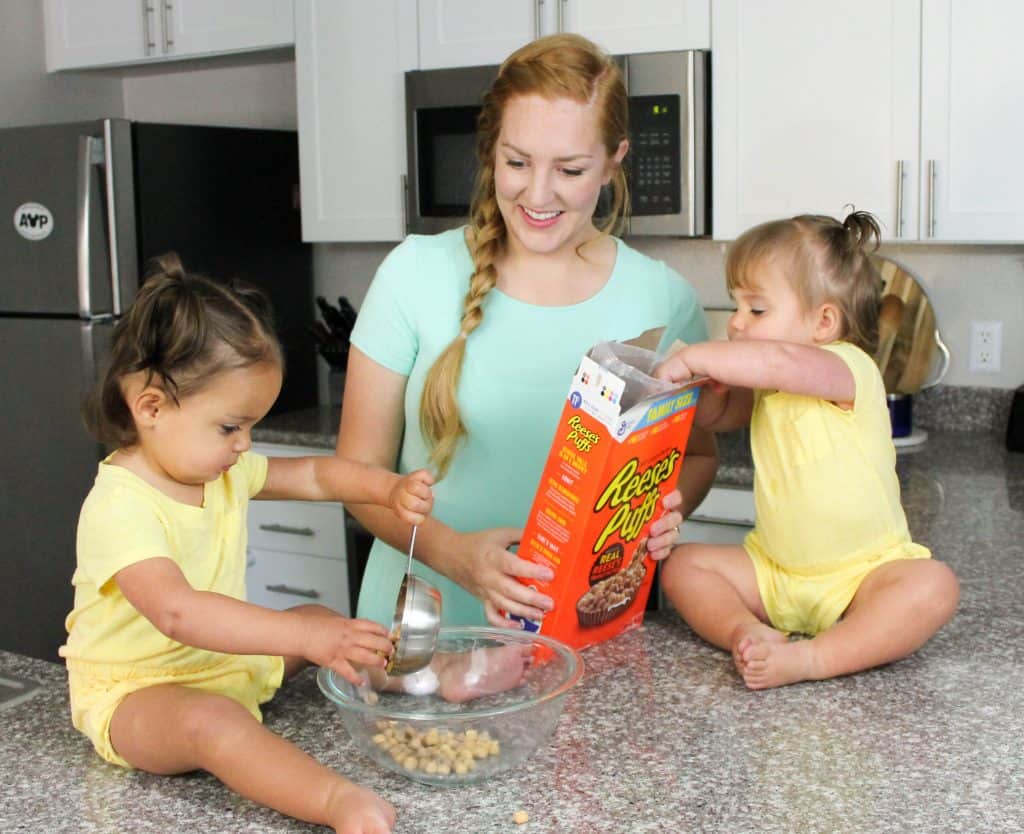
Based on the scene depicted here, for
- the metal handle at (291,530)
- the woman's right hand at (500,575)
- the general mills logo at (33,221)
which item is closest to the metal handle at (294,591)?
the metal handle at (291,530)

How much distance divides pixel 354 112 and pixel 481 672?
87.4 inches

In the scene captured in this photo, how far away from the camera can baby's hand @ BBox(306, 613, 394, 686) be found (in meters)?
1.05

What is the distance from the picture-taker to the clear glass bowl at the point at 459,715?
1.04 meters

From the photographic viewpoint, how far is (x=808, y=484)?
1.33m

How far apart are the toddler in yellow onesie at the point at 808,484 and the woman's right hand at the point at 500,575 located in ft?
0.65

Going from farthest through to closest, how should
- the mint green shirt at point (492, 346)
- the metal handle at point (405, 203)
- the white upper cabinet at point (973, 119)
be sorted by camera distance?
the metal handle at point (405, 203), the white upper cabinet at point (973, 119), the mint green shirt at point (492, 346)

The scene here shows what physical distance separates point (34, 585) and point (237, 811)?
8.08 feet

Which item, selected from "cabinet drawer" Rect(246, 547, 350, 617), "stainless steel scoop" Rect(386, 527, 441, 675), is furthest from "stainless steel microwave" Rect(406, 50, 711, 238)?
"stainless steel scoop" Rect(386, 527, 441, 675)

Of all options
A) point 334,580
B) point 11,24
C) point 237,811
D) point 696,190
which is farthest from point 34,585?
point 237,811

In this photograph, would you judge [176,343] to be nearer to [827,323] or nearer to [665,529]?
[665,529]

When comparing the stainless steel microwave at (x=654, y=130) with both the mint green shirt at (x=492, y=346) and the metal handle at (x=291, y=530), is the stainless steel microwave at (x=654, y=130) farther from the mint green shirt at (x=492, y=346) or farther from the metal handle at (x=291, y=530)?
the mint green shirt at (x=492, y=346)

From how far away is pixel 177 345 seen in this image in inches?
44.9

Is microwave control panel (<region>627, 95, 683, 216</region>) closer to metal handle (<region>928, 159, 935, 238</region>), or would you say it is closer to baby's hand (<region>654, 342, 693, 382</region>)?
metal handle (<region>928, 159, 935, 238</region>)

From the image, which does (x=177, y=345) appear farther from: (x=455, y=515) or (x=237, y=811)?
(x=455, y=515)
